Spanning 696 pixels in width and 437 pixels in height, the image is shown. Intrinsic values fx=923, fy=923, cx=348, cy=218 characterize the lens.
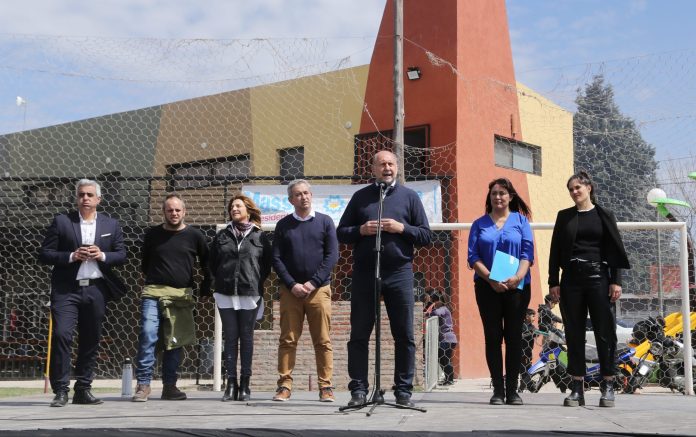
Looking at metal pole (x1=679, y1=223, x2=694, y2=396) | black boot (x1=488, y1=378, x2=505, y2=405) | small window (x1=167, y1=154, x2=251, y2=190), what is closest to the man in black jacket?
black boot (x1=488, y1=378, x2=505, y2=405)

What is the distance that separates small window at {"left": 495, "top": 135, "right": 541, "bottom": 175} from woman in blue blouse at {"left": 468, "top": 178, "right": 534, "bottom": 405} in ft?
29.0

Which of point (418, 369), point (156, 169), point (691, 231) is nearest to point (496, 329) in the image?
point (418, 369)

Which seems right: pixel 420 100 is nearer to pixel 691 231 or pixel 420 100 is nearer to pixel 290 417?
pixel 691 231

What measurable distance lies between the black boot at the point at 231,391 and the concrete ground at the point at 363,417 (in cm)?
15

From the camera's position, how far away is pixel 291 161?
1692cm

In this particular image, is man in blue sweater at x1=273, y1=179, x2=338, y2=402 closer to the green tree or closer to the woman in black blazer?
the woman in black blazer

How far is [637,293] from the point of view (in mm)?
10250

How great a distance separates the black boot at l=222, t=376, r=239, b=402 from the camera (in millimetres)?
6617

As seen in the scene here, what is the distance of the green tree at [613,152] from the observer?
1227cm

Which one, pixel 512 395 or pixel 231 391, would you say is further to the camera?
pixel 231 391

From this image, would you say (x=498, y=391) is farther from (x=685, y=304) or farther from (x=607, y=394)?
(x=685, y=304)

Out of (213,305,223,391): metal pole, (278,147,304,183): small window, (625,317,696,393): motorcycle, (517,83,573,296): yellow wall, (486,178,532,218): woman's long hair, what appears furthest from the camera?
(278,147,304,183): small window

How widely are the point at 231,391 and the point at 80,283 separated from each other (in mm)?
1313

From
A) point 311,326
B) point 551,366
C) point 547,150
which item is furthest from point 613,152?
point 311,326
